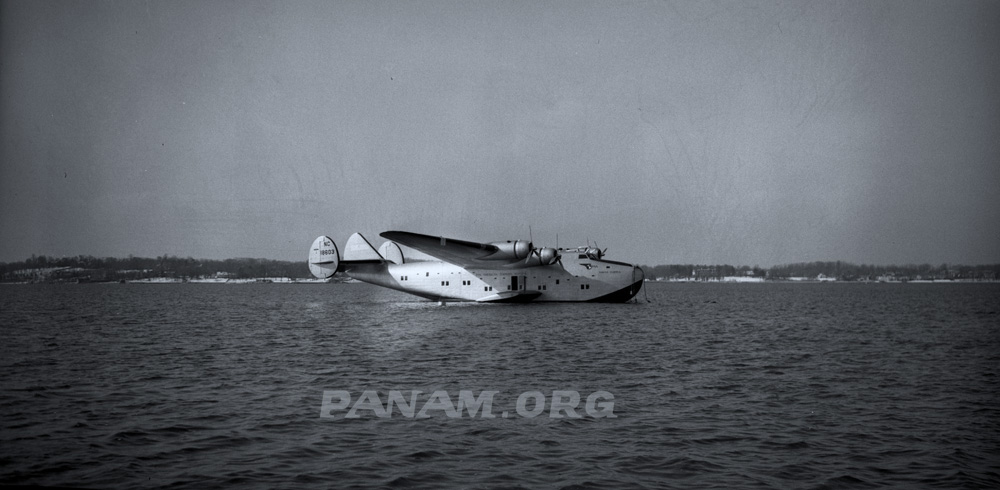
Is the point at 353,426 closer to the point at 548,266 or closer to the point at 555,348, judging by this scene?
the point at 555,348

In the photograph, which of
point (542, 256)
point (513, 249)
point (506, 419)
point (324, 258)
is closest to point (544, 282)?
point (542, 256)

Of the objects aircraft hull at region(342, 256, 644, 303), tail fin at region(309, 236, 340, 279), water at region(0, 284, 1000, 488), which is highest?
tail fin at region(309, 236, 340, 279)

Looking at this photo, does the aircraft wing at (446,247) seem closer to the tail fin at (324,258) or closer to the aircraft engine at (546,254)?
the aircraft engine at (546,254)

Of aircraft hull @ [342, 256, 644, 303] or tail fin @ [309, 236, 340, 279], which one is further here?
tail fin @ [309, 236, 340, 279]

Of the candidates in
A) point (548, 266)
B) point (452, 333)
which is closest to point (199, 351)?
point (452, 333)

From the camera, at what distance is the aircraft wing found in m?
35.7

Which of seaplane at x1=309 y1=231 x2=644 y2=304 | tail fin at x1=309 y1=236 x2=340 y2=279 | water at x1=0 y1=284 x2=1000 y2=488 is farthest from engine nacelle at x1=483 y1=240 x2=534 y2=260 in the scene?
water at x1=0 y1=284 x2=1000 y2=488

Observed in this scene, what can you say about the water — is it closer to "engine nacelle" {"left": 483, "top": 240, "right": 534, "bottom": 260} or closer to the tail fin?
"engine nacelle" {"left": 483, "top": 240, "right": 534, "bottom": 260}

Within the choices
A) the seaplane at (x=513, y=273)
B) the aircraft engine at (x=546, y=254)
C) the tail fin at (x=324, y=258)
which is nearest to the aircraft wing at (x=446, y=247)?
the seaplane at (x=513, y=273)

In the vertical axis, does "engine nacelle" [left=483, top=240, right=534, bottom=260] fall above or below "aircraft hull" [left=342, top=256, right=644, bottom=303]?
above

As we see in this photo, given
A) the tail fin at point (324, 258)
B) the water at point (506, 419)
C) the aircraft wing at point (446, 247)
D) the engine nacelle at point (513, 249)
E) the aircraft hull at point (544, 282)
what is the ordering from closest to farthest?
the water at point (506, 419), the aircraft wing at point (446, 247), the engine nacelle at point (513, 249), the aircraft hull at point (544, 282), the tail fin at point (324, 258)

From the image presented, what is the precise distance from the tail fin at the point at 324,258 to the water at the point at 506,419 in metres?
20.9

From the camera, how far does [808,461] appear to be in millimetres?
7887

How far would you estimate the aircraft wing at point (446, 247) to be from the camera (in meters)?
35.7
